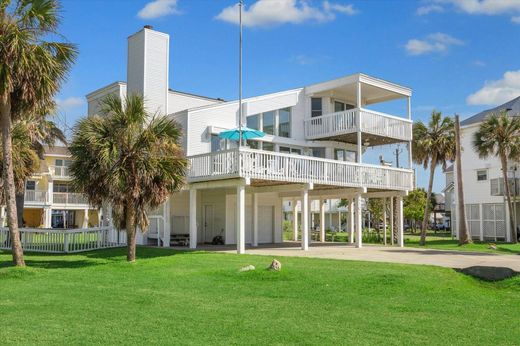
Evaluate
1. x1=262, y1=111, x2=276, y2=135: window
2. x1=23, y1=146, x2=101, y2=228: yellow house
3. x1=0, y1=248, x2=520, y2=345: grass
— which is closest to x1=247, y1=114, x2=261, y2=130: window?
x1=262, y1=111, x2=276, y2=135: window

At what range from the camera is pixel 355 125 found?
2691 cm

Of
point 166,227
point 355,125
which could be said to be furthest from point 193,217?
point 355,125

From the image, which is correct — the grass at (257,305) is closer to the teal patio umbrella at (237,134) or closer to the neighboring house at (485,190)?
the teal patio umbrella at (237,134)

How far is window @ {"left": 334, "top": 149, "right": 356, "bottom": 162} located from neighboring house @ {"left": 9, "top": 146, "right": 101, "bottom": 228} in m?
28.0

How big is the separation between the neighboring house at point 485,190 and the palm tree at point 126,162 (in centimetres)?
3107

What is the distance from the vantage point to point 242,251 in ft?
68.3

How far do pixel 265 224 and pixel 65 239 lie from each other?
10540 mm

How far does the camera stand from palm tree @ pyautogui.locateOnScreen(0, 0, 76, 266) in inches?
614

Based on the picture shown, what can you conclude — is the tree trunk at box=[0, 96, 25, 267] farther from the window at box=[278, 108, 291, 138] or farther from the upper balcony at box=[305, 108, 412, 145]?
the upper balcony at box=[305, 108, 412, 145]

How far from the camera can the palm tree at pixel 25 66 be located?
51.2 feet

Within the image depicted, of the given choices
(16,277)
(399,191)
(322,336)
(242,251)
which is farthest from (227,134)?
(322,336)

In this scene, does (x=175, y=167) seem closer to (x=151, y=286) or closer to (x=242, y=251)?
(x=242, y=251)

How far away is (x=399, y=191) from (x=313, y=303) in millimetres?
18490

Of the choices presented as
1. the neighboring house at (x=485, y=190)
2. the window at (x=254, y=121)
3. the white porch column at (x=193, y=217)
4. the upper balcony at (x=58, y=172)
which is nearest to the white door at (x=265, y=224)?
the window at (x=254, y=121)
